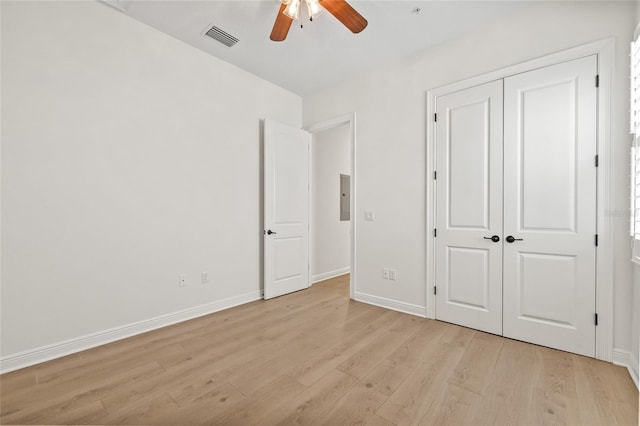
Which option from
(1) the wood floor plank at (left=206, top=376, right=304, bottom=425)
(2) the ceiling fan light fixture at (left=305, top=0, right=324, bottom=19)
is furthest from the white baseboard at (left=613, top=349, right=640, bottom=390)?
(2) the ceiling fan light fixture at (left=305, top=0, right=324, bottom=19)

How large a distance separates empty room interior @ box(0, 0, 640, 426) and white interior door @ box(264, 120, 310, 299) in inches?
7.5

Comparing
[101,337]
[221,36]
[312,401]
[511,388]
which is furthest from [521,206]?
[101,337]

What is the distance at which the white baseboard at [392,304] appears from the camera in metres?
3.04

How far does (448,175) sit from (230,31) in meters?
2.59

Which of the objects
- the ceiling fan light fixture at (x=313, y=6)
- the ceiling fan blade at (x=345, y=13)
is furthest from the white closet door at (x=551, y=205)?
the ceiling fan light fixture at (x=313, y=6)

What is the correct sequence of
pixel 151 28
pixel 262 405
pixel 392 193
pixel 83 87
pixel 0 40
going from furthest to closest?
1. pixel 392 193
2. pixel 151 28
3. pixel 83 87
4. pixel 0 40
5. pixel 262 405

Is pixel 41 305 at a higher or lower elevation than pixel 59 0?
lower

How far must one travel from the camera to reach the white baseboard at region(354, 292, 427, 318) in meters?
3.04

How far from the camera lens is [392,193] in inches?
129

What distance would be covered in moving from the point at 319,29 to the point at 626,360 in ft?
12.0

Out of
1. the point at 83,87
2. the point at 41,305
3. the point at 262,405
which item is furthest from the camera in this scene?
the point at 83,87

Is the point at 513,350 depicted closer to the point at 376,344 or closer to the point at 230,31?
the point at 376,344

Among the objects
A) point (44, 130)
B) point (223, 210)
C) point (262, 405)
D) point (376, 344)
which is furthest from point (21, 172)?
point (376, 344)

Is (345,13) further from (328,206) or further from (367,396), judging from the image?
(328,206)
